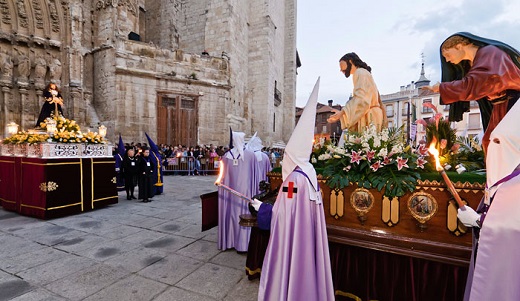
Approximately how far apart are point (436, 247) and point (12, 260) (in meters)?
5.69

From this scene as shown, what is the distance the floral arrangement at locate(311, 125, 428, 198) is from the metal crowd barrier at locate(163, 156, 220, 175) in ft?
40.8

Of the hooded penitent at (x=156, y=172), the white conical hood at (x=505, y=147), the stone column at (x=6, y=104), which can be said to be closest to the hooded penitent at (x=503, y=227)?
the white conical hood at (x=505, y=147)

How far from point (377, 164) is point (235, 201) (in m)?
2.56

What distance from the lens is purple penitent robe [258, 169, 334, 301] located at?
2.18 meters

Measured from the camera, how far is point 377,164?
106 inches

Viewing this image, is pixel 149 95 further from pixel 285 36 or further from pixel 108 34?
pixel 285 36

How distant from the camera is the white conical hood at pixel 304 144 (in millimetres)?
2170

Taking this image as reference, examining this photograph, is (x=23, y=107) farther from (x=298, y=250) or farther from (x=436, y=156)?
(x=436, y=156)

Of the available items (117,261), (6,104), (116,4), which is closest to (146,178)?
(117,261)

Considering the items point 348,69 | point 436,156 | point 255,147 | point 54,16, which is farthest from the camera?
point 54,16

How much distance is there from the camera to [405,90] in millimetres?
36875

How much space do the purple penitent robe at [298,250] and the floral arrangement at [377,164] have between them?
28.8 inches

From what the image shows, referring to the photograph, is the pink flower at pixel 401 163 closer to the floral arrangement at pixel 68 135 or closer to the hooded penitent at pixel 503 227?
the hooded penitent at pixel 503 227

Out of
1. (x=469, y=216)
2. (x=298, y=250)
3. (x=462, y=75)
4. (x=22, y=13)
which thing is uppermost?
(x=22, y=13)
